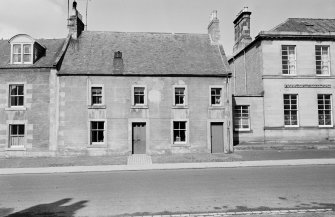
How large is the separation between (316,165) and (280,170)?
313 cm

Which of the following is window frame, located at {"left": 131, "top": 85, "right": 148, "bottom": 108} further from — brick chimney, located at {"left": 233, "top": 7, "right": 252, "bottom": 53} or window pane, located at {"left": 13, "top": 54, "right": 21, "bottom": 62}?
brick chimney, located at {"left": 233, "top": 7, "right": 252, "bottom": 53}

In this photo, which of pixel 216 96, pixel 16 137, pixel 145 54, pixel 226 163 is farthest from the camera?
pixel 145 54

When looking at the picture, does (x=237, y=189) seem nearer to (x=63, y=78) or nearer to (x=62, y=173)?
(x=62, y=173)

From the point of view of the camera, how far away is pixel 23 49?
21500mm

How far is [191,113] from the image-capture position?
21781 mm

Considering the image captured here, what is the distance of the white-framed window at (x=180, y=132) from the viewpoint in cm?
2169

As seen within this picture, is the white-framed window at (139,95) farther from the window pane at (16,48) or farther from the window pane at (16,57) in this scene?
the window pane at (16,48)

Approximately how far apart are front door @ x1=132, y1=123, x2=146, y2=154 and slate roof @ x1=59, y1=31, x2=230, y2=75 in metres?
4.25

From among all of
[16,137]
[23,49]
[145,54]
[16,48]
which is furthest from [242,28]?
[16,137]

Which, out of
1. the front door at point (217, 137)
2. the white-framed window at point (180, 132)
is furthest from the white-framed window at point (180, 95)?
the front door at point (217, 137)

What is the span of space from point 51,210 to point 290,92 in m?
21.6

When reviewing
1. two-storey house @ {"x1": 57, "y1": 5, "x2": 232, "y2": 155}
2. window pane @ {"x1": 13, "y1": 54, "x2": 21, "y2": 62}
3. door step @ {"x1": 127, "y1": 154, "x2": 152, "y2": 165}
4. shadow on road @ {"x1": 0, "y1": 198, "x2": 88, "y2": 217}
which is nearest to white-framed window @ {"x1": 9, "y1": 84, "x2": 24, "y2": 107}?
window pane @ {"x1": 13, "y1": 54, "x2": 21, "y2": 62}

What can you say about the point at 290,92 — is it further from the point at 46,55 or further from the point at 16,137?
the point at 16,137

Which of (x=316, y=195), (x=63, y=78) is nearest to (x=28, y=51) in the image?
(x=63, y=78)
